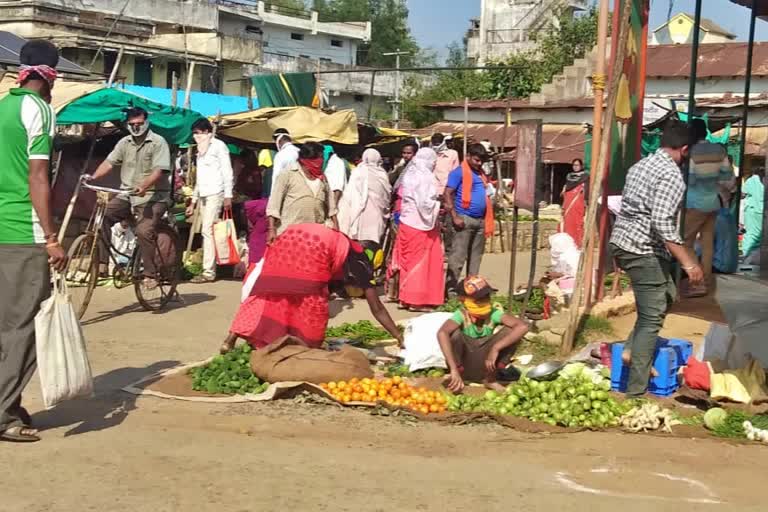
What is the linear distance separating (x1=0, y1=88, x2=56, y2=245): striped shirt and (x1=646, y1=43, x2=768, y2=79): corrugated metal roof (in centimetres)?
2200

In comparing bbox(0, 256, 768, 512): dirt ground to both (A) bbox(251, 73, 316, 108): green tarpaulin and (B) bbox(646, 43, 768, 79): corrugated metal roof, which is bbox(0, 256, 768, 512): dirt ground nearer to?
(A) bbox(251, 73, 316, 108): green tarpaulin

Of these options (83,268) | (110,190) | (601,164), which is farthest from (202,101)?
(601,164)

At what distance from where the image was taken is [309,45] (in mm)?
70750

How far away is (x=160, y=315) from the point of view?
10.3 meters

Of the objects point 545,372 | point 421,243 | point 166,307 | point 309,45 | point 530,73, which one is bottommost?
point 166,307

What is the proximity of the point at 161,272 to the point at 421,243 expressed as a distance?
2.88 metres

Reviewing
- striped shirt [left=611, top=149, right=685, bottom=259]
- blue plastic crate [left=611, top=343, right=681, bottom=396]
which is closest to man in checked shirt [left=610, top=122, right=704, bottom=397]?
striped shirt [left=611, top=149, right=685, bottom=259]

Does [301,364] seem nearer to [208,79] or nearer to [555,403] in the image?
[555,403]

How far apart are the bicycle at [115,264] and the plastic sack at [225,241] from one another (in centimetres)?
173

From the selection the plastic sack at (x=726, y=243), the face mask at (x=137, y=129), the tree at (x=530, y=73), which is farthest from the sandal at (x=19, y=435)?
the tree at (x=530, y=73)

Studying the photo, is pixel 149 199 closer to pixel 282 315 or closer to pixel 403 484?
pixel 282 315

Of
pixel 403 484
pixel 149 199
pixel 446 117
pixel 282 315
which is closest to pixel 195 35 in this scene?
pixel 446 117

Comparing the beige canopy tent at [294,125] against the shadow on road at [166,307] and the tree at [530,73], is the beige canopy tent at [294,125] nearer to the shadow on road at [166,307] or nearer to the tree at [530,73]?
the shadow on road at [166,307]

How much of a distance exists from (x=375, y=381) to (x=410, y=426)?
0.70 metres
